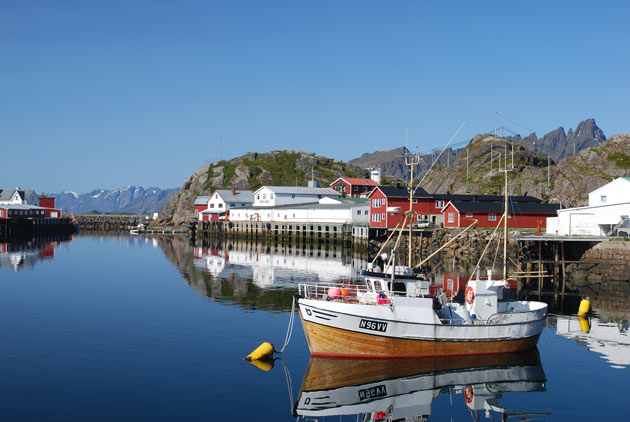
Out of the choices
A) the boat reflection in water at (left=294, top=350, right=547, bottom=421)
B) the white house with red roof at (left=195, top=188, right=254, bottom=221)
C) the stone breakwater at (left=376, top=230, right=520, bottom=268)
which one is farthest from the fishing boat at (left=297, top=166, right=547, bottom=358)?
the white house with red roof at (left=195, top=188, right=254, bottom=221)

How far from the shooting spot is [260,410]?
64.6 feet

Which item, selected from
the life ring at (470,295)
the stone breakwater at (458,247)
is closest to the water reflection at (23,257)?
the stone breakwater at (458,247)

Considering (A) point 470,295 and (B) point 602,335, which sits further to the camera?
(B) point 602,335

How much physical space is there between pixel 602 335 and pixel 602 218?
28.2m

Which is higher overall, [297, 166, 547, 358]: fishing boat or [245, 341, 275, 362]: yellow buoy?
[297, 166, 547, 358]: fishing boat

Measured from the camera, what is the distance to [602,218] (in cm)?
5619

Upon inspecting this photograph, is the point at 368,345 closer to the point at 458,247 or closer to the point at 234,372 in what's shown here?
the point at 234,372

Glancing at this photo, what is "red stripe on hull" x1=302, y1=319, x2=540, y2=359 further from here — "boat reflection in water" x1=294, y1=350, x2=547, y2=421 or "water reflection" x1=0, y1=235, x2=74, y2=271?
"water reflection" x1=0, y1=235, x2=74, y2=271

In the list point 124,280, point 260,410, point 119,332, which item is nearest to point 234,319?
point 119,332

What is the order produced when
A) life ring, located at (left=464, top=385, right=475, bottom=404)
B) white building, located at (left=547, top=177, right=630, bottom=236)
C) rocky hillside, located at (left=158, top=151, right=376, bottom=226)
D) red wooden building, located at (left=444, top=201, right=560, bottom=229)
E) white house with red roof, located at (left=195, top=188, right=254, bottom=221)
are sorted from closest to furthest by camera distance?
life ring, located at (left=464, top=385, right=475, bottom=404) → white building, located at (left=547, top=177, right=630, bottom=236) → red wooden building, located at (left=444, top=201, right=560, bottom=229) → white house with red roof, located at (left=195, top=188, right=254, bottom=221) → rocky hillside, located at (left=158, top=151, right=376, bottom=226)

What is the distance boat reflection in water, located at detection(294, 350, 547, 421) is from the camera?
20.5 metres

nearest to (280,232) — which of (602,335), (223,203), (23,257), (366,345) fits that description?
(223,203)

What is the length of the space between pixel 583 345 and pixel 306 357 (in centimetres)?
1437

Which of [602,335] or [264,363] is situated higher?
[602,335]
